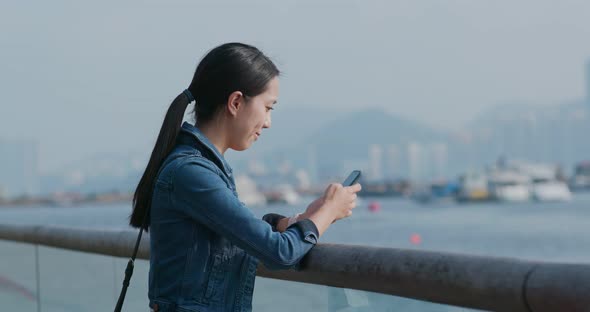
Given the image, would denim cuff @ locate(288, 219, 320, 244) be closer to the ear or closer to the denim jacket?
the denim jacket

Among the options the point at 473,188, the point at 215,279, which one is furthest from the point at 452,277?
the point at 473,188

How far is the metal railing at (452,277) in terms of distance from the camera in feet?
4.62

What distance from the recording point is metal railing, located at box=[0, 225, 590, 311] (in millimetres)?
1407

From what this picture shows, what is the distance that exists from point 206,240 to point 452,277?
477mm

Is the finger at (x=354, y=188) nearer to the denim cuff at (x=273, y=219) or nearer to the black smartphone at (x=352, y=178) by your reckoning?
the black smartphone at (x=352, y=178)

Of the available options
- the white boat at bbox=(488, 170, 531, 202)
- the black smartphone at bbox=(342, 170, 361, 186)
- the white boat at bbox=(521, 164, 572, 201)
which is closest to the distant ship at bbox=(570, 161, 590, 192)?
the white boat at bbox=(521, 164, 572, 201)

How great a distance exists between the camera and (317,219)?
1.91 meters

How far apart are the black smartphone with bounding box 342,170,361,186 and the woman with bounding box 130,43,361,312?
31 mm

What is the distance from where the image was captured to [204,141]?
192 centimetres

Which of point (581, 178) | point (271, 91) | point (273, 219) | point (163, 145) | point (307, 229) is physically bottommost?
point (581, 178)

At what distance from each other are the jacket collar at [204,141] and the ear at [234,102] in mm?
75

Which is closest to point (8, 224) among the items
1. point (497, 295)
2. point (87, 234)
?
point (87, 234)

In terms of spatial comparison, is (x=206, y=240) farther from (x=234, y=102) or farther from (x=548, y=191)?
(x=548, y=191)

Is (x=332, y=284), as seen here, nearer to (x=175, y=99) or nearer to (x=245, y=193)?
(x=175, y=99)
